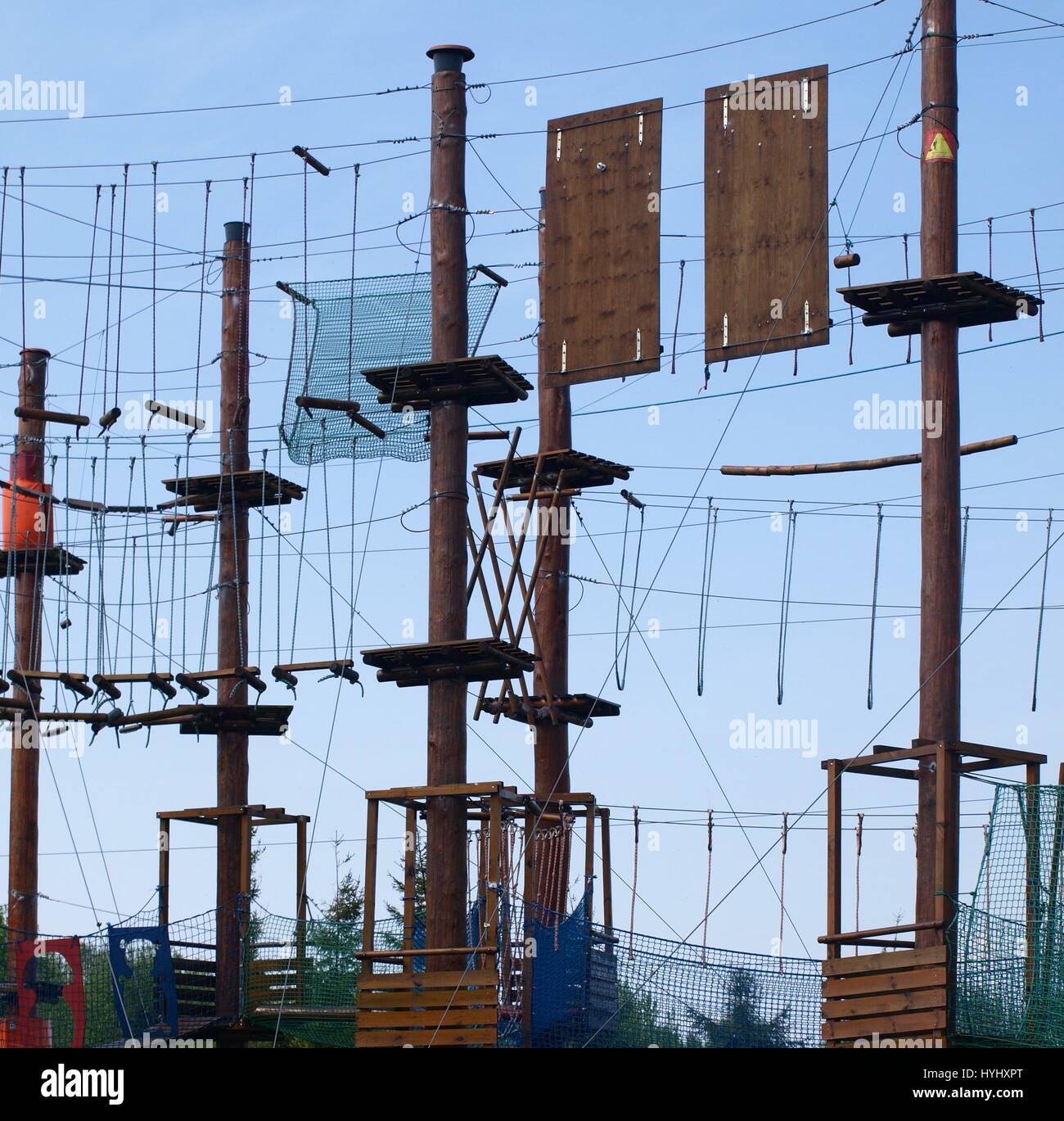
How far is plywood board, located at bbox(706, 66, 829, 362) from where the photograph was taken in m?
18.1

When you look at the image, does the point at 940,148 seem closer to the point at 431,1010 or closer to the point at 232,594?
the point at 431,1010

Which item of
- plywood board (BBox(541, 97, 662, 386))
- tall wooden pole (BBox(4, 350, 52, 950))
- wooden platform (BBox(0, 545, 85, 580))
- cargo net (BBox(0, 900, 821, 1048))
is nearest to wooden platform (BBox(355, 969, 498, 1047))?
cargo net (BBox(0, 900, 821, 1048))

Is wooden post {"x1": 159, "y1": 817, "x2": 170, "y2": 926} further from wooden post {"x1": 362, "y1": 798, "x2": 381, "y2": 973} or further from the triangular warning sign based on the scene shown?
the triangular warning sign

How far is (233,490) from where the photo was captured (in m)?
21.9

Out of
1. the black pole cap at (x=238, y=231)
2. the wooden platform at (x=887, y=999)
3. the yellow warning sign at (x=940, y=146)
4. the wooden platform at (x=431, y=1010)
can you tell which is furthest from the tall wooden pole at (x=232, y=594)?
the yellow warning sign at (x=940, y=146)

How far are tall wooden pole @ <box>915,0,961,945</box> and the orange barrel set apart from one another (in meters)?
11.3

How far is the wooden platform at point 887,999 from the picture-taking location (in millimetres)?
14602

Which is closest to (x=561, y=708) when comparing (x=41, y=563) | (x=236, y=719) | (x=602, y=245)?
(x=236, y=719)

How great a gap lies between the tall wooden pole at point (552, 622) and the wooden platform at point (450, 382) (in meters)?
2.38

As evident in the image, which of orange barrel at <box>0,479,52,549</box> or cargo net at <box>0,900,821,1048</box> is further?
orange barrel at <box>0,479,52,549</box>

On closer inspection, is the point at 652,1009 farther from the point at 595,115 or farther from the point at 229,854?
the point at 595,115

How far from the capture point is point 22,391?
24.1m

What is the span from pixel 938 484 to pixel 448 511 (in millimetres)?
4611

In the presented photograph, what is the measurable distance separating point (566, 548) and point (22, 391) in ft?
23.3
